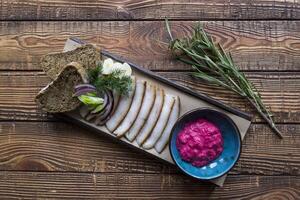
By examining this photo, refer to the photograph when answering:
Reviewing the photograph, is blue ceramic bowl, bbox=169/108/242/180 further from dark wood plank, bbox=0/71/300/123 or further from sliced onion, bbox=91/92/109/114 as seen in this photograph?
sliced onion, bbox=91/92/109/114

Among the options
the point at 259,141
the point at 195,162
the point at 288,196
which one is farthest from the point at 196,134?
the point at 288,196

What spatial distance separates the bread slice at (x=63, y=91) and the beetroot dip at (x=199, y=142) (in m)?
0.31

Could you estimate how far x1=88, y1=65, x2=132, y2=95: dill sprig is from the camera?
A: 1493 mm

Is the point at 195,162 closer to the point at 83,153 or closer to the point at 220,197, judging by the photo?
the point at 220,197

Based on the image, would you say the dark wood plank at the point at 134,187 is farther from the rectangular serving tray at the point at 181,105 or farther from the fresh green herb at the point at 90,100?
the fresh green herb at the point at 90,100

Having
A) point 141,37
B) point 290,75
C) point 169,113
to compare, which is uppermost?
point 141,37

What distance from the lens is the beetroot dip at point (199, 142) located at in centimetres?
146

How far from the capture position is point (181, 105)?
5.01 ft

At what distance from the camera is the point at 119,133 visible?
153 centimetres

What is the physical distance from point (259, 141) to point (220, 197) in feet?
A: 0.64

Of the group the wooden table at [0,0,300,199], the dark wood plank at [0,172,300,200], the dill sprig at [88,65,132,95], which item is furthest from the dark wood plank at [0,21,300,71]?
the dark wood plank at [0,172,300,200]

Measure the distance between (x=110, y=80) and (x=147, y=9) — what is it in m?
0.27

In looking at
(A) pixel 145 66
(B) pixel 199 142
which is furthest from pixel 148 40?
(B) pixel 199 142

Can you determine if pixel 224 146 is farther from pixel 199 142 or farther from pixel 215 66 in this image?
pixel 215 66
